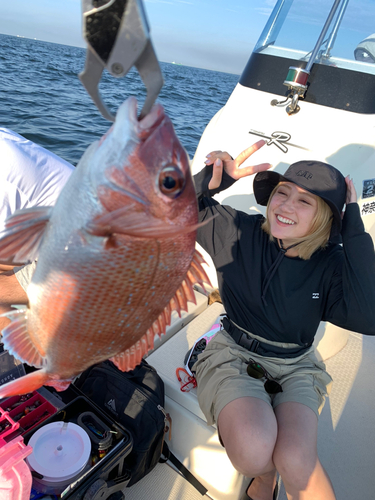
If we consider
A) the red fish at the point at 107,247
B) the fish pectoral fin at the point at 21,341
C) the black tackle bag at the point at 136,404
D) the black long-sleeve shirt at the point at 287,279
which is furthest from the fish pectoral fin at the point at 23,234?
the black tackle bag at the point at 136,404

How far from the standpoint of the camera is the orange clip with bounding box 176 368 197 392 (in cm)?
241

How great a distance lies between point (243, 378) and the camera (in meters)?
2.23

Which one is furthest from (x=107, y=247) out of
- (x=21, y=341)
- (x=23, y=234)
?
(x=21, y=341)

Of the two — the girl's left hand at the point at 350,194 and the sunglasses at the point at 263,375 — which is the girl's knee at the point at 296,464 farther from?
the girl's left hand at the point at 350,194

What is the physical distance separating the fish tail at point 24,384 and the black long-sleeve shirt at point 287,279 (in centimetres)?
151

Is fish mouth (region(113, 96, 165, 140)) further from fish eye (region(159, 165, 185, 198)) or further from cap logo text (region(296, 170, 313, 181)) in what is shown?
cap logo text (region(296, 170, 313, 181))

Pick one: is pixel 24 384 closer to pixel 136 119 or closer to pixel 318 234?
pixel 136 119

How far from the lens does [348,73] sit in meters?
3.14

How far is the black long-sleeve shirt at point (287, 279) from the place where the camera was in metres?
2.20

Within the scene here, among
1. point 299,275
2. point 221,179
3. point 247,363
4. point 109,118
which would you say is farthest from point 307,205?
point 109,118

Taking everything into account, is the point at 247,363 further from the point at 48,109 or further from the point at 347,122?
the point at 48,109

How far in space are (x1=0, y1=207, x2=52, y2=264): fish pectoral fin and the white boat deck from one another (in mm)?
1685

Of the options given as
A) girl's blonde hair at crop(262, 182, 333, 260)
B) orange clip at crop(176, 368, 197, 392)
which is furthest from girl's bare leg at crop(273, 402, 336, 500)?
girl's blonde hair at crop(262, 182, 333, 260)

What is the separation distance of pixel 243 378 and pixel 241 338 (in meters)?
0.30
